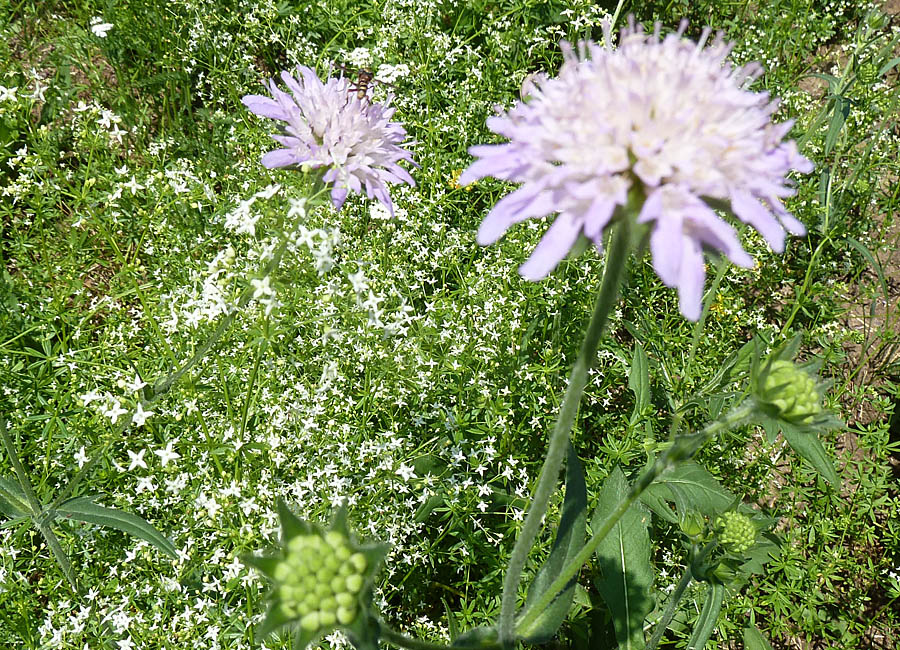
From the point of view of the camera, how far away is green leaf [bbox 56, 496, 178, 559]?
2326mm

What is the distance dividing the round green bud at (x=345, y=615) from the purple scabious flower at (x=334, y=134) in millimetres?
1360

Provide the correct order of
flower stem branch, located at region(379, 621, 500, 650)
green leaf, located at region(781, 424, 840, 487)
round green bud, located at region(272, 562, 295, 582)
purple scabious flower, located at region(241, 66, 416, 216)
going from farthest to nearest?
purple scabious flower, located at region(241, 66, 416, 216), green leaf, located at region(781, 424, 840, 487), flower stem branch, located at region(379, 621, 500, 650), round green bud, located at region(272, 562, 295, 582)

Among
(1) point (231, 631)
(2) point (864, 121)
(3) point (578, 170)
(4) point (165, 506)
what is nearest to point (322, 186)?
(3) point (578, 170)

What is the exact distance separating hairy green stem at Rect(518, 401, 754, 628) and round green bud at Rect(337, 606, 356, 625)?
554mm

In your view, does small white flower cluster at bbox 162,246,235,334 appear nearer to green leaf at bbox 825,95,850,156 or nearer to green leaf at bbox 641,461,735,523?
green leaf at bbox 641,461,735,523

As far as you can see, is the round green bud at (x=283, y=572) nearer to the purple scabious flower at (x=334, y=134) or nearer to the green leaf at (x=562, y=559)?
the green leaf at (x=562, y=559)

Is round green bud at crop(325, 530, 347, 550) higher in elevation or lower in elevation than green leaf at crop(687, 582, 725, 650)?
higher

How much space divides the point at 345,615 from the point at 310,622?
0.23ft

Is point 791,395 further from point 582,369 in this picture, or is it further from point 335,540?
point 335,540

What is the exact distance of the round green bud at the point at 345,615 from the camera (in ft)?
4.20

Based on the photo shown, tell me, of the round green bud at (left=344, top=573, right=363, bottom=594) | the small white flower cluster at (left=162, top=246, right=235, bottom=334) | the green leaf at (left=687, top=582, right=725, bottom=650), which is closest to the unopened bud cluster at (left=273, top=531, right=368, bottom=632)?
the round green bud at (left=344, top=573, right=363, bottom=594)

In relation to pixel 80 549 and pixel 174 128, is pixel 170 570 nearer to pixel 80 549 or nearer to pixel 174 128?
pixel 80 549

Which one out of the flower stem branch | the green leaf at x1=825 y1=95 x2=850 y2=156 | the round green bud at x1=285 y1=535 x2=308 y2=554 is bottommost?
the flower stem branch

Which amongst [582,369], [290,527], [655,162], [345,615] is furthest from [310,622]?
[655,162]
